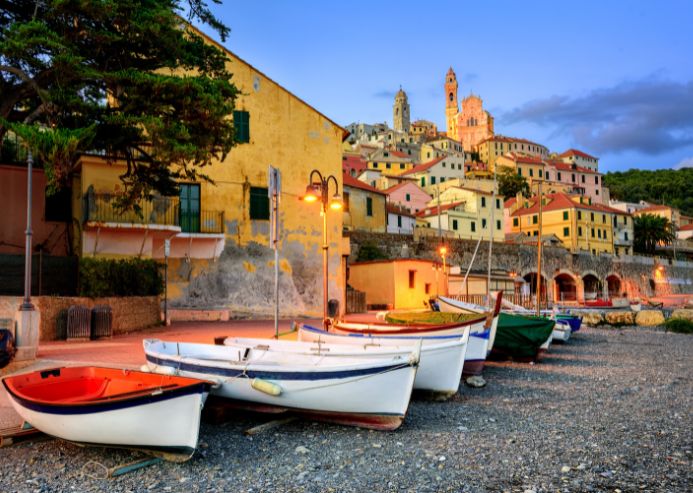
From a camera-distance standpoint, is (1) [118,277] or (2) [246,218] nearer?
(1) [118,277]

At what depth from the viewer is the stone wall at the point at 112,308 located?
45.6ft

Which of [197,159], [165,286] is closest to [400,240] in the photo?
[165,286]

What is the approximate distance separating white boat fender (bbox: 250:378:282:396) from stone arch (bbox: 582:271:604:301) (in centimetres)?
5709

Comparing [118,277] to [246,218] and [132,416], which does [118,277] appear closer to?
[246,218]

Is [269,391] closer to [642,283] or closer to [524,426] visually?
[524,426]

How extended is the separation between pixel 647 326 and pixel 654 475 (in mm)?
30619

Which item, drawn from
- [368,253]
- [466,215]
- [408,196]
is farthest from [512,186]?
[368,253]

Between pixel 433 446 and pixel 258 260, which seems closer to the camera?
pixel 433 446

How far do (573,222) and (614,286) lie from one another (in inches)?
385

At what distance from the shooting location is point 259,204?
2348 centimetres

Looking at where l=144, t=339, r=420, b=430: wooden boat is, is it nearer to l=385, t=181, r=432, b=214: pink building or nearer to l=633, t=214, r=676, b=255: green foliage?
l=385, t=181, r=432, b=214: pink building

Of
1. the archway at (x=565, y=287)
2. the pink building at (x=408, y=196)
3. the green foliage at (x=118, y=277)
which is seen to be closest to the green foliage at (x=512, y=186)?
the pink building at (x=408, y=196)

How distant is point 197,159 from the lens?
43.8 feet

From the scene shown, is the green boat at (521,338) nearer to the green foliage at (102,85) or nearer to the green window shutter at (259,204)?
the green foliage at (102,85)
